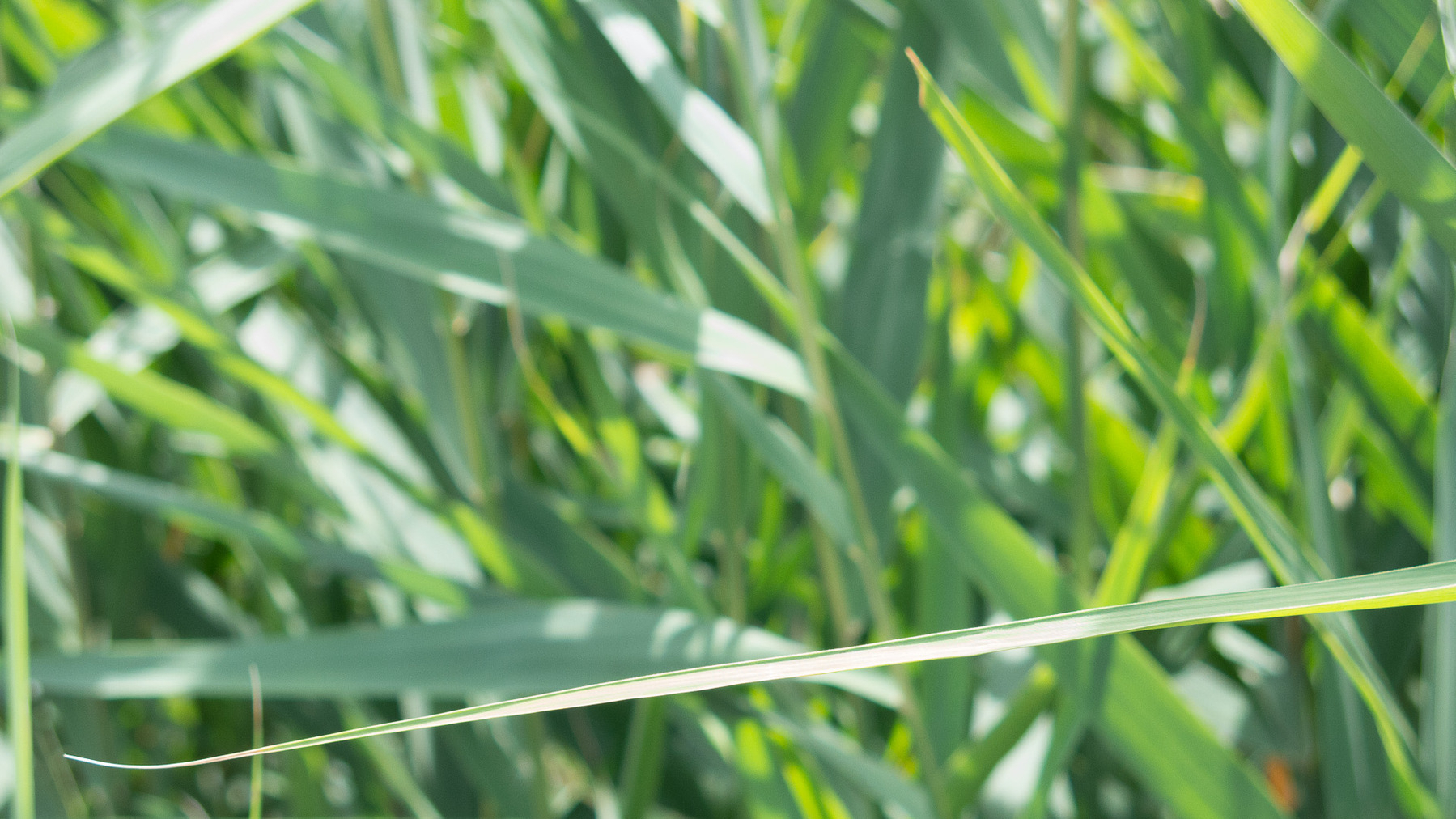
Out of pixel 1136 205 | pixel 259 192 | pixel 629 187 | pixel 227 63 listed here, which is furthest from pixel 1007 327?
pixel 227 63

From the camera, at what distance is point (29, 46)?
0.40m

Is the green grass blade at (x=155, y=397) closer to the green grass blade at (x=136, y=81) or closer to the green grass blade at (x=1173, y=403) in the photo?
the green grass blade at (x=136, y=81)

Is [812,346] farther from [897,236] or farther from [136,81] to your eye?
[136,81]

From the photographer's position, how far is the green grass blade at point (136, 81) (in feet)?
0.74

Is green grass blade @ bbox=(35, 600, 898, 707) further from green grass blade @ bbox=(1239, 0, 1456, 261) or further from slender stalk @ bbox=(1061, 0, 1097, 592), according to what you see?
green grass blade @ bbox=(1239, 0, 1456, 261)

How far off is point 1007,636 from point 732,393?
0.16 m

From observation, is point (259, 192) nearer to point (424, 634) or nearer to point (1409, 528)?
point (424, 634)

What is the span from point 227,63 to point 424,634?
0.34 metres

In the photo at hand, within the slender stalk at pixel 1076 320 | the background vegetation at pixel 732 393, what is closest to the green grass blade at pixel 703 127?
the background vegetation at pixel 732 393

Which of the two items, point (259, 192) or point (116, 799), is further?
point (116, 799)

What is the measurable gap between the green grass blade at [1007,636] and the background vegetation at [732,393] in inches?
3.3

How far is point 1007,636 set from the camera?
155 millimetres

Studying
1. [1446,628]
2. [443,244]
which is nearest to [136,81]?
[443,244]

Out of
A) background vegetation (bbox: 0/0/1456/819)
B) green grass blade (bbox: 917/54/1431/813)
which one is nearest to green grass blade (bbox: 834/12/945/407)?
background vegetation (bbox: 0/0/1456/819)
